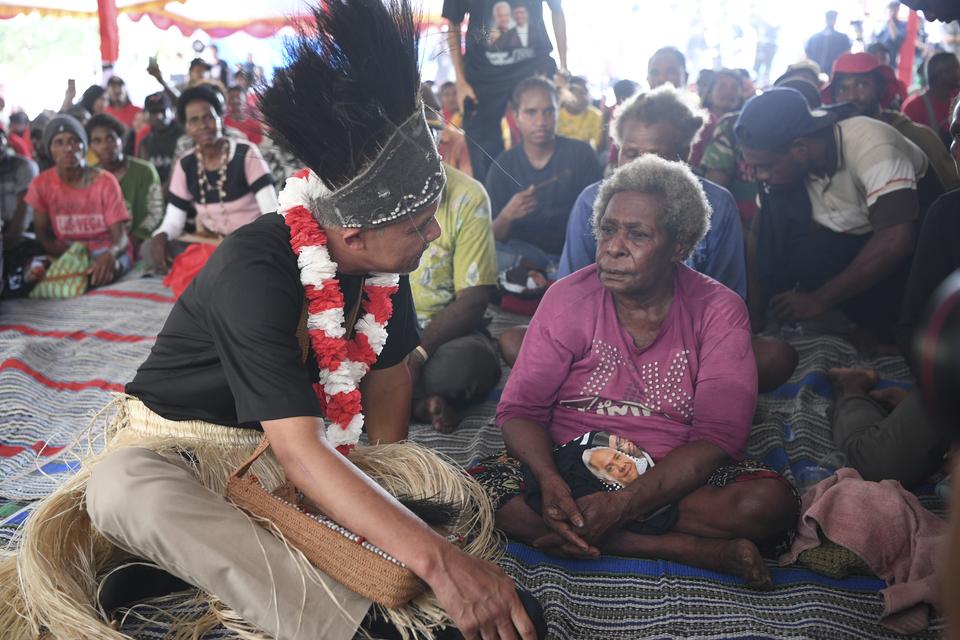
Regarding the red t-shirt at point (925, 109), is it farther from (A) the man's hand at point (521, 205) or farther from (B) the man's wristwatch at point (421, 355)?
(B) the man's wristwatch at point (421, 355)

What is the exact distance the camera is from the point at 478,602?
1.67 metres

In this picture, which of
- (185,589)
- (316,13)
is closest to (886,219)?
(316,13)

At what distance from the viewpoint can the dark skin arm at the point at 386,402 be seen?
8.68ft

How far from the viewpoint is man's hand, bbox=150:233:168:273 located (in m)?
5.71

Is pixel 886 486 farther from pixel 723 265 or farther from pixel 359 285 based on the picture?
pixel 359 285

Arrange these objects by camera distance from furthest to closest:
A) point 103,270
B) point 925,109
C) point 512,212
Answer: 1. point 925,109
2. point 103,270
3. point 512,212

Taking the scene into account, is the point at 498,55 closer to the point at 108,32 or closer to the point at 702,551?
the point at 702,551

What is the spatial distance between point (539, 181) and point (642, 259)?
2608mm

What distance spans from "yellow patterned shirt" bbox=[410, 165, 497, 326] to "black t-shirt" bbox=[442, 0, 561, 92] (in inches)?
74.7

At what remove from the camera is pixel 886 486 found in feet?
8.14

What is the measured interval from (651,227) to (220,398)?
4.62 feet

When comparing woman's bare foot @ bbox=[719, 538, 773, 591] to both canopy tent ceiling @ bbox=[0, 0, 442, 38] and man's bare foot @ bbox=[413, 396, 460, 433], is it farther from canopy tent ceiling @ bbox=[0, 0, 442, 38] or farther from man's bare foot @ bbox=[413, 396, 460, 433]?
canopy tent ceiling @ bbox=[0, 0, 442, 38]

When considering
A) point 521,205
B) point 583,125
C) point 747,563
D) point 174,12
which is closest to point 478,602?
point 747,563

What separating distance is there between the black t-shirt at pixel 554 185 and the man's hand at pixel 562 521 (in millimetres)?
2745
